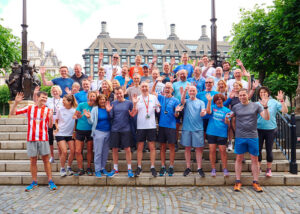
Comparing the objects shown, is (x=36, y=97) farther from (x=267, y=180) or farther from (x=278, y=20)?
(x=278, y=20)

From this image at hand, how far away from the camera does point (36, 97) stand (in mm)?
5195

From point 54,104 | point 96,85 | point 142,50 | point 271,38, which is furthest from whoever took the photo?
point 142,50

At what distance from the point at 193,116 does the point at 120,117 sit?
5.57ft

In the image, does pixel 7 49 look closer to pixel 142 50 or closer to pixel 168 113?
pixel 168 113

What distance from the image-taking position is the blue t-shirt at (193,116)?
5.18 m

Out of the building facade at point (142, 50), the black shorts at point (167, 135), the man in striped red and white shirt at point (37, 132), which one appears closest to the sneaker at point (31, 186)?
the man in striped red and white shirt at point (37, 132)

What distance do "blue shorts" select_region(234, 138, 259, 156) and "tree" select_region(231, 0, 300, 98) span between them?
7.29 metres

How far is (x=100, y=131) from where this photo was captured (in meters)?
5.09

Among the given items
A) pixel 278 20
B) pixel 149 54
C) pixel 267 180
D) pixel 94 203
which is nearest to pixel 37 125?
pixel 94 203

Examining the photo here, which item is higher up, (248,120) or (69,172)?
(248,120)

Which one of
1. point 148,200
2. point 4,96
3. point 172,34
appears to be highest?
point 172,34

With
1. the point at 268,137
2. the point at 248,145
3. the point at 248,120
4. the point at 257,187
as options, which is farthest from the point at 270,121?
the point at 257,187

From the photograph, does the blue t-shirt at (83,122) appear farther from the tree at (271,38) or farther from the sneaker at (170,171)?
the tree at (271,38)

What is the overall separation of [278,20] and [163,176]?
997 cm
